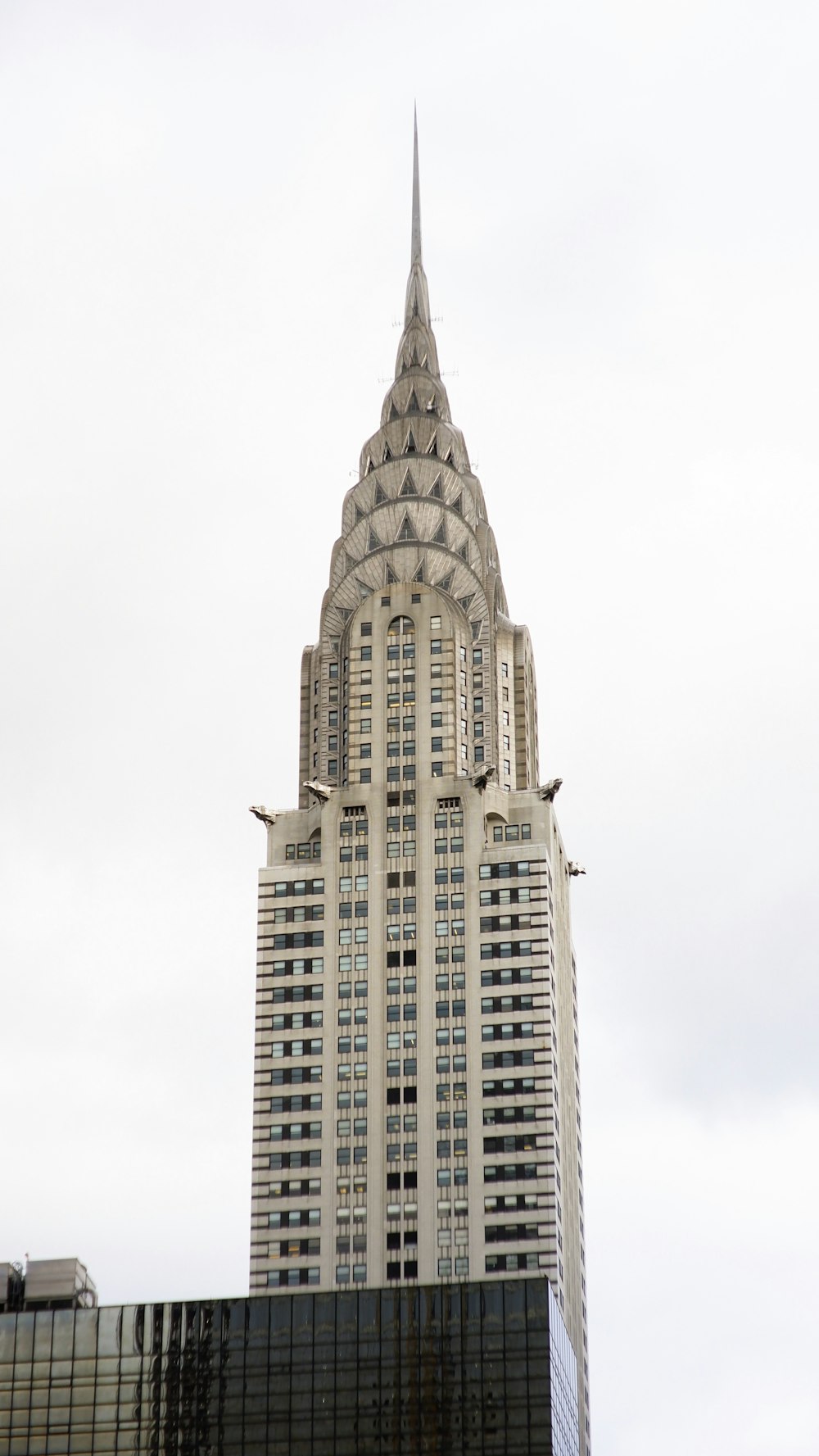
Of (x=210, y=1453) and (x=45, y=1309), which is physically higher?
(x=45, y=1309)

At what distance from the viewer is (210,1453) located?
7175 inches

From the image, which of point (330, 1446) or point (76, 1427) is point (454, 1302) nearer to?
point (330, 1446)

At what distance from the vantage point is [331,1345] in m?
184

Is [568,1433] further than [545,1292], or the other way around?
[568,1433]

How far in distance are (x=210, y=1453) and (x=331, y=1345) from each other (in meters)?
12.2

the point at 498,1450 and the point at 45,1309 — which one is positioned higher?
the point at 45,1309

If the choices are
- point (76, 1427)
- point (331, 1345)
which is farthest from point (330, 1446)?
point (76, 1427)

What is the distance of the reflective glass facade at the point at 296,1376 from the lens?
181m

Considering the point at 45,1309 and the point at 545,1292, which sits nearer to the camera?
the point at 545,1292

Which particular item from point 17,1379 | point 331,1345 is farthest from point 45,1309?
point 331,1345

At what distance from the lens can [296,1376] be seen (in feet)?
603

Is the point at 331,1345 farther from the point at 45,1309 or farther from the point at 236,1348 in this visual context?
the point at 45,1309

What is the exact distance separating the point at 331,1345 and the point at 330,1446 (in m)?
7.56

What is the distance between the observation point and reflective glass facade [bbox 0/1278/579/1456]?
593 ft
